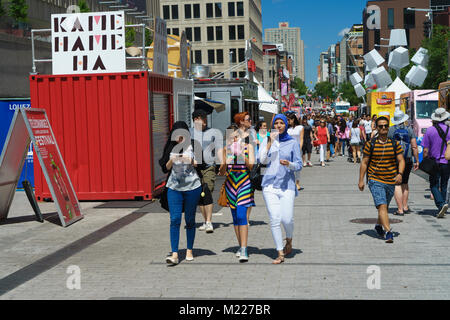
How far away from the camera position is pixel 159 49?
1585cm

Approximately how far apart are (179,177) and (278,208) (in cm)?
121

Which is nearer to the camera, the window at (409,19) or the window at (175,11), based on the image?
the window at (175,11)

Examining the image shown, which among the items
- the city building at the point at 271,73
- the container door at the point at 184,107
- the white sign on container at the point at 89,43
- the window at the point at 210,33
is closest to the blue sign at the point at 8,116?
the white sign on container at the point at 89,43

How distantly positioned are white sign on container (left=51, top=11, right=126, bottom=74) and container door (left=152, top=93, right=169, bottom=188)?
129 centimetres

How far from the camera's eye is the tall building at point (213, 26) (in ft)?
324

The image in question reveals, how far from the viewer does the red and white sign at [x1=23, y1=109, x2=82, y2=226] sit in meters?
10.9

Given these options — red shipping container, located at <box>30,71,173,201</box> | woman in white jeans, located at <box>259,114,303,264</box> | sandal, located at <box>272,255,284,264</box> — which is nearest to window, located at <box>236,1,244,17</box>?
red shipping container, located at <box>30,71,173,201</box>

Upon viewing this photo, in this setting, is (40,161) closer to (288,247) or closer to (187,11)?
(288,247)

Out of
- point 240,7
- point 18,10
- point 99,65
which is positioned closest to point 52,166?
point 99,65

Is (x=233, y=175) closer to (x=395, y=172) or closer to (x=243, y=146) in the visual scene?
(x=243, y=146)

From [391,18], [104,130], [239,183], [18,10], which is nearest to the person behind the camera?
[239,183]

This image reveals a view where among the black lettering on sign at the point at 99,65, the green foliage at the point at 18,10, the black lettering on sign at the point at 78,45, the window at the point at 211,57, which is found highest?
the window at the point at 211,57

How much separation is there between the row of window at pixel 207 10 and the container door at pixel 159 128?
85.0 m

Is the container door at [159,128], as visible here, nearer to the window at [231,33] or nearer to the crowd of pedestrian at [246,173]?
the crowd of pedestrian at [246,173]
